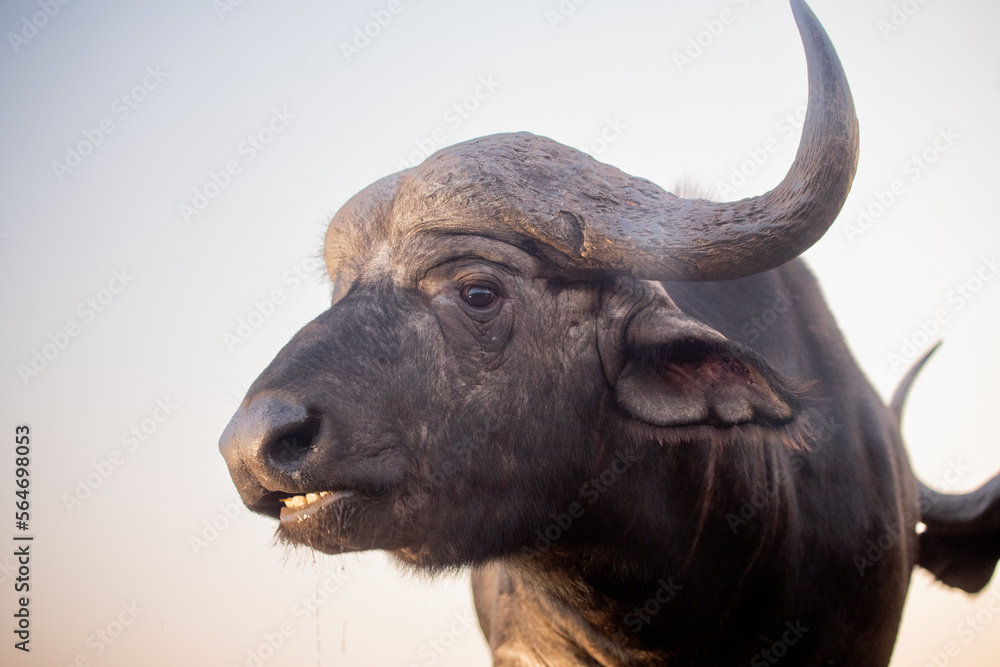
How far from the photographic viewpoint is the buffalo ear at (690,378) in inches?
101

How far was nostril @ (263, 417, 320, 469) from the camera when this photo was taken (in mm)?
2148

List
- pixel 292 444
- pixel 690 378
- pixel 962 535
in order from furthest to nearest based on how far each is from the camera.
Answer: pixel 962 535 < pixel 690 378 < pixel 292 444

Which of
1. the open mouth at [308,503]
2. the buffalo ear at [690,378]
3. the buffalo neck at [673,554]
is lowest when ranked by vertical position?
the buffalo neck at [673,554]

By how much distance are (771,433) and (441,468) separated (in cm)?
114

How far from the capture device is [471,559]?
8.70 feet

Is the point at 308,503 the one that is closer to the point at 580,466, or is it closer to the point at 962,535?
the point at 580,466

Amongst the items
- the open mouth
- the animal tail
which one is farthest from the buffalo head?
the animal tail

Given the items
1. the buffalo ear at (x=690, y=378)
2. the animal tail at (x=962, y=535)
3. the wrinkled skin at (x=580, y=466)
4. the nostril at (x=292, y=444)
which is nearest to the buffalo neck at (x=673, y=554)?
the wrinkled skin at (x=580, y=466)

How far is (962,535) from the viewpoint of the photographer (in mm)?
4414

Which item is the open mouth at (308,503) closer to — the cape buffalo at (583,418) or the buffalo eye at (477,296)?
the cape buffalo at (583,418)

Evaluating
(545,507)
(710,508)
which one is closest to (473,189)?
(545,507)

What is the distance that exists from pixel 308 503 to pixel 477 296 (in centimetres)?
93

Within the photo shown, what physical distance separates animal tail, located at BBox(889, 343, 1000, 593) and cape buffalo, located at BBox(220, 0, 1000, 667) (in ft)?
4.44

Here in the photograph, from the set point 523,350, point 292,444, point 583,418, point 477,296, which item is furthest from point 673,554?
point 292,444
